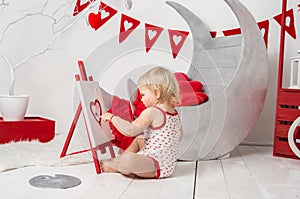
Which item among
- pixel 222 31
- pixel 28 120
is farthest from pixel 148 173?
pixel 222 31

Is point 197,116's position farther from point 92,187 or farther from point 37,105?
point 37,105

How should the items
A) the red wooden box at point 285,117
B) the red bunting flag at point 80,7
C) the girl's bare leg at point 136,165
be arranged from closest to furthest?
the girl's bare leg at point 136,165 → the red wooden box at point 285,117 → the red bunting flag at point 80,7

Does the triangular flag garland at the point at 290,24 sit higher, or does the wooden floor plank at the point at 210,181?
the triangular flag garland at the point at 290,24

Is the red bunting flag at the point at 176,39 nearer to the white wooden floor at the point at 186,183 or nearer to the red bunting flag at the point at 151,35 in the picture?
the red bunting flag at the point at 151,35

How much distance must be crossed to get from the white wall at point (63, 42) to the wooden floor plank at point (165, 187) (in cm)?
89

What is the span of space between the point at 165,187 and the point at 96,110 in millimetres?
426

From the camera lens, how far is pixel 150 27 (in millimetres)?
2213

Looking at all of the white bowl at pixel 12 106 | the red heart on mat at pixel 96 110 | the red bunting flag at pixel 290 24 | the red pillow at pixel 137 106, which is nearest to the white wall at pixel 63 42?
the red bunting flag at pixel 290 24

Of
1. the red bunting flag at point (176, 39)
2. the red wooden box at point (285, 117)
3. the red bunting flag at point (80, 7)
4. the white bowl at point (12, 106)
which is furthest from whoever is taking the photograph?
the red bunting flag at point (80, 7)

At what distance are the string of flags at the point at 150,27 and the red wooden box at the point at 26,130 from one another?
60 centimetres

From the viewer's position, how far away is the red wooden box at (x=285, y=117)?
5.72 feet

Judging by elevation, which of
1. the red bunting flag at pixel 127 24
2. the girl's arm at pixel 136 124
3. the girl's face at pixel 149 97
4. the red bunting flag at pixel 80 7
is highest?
the red bunting flag at pixel 80 7

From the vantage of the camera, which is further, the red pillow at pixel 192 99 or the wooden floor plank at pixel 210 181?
the red pillow at pixel 192 99

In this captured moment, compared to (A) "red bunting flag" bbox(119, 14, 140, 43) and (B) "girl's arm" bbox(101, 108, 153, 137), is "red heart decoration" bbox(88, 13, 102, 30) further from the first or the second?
(B) "girl's arm" bbox(101, 108, 153, 137)
